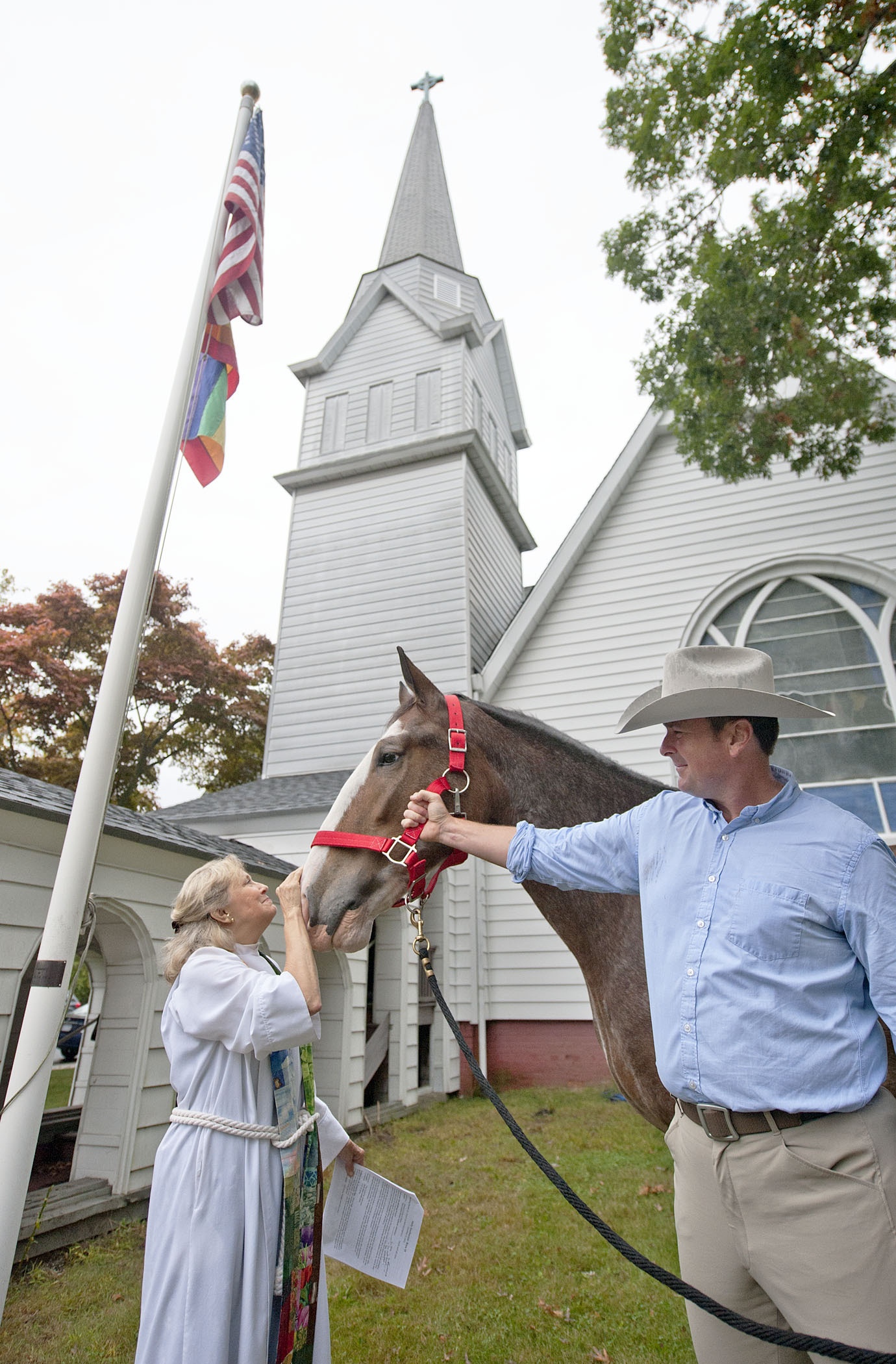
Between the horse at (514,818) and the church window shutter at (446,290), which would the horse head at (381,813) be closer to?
the horse at (514,818)

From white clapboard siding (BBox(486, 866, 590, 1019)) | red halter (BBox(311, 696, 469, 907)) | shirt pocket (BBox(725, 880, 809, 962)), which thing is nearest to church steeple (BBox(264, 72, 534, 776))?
white clapboard siding (BBox(486, 866, 590, 1019))

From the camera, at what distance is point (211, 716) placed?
20141mm

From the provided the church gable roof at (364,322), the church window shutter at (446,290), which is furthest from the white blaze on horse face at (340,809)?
the church window shutter at (446,290)

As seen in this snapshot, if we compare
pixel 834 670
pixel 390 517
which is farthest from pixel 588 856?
pixel 390 517

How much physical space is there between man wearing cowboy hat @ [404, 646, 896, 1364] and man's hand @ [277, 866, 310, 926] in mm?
1087

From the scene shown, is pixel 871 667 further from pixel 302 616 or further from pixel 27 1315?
pixel 27 1315

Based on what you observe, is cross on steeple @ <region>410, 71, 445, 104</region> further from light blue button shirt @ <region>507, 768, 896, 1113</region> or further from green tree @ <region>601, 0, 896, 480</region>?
light blue button shirt @ <region>507, 768, 896, 1113</region>

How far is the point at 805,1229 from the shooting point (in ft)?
4.48

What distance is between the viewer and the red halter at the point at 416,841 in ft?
7.72

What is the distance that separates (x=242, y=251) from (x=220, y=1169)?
15.7 ft

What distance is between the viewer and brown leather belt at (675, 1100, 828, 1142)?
1.41 m

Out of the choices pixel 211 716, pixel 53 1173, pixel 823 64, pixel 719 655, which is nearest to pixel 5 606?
pixel 211 716

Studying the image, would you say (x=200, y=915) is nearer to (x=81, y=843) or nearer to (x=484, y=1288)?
(x=81, y=843)

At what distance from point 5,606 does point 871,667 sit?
1929 centimetres
